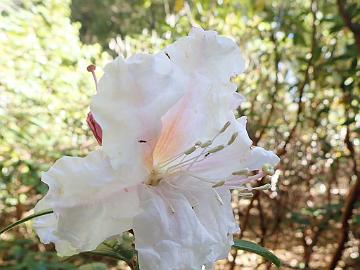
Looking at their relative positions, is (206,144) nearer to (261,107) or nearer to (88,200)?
(88,200)

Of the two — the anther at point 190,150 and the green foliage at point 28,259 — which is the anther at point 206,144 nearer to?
the anther at point 190,150

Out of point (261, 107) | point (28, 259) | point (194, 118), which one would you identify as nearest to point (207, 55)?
point (194, 118)

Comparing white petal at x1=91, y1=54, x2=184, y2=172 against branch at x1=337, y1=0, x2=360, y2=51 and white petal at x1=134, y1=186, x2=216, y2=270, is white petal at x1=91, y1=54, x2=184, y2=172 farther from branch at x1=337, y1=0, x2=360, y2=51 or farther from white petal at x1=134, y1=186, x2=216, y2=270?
branch at x1=337, y1=0, x2=360, y2=51

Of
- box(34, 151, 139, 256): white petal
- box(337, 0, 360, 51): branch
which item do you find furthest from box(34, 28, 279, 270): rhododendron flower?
box(337, 0, 360, 51): branch

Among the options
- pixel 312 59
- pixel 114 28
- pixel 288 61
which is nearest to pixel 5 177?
pixel 312 59

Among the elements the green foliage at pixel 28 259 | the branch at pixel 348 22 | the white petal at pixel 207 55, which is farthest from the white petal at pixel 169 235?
the branch at pixel 348 22

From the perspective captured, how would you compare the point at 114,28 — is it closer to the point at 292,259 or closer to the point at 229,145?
the point at 292,259
